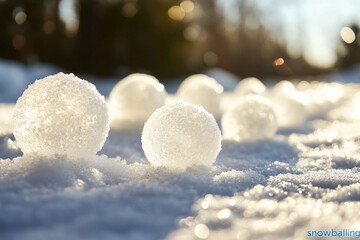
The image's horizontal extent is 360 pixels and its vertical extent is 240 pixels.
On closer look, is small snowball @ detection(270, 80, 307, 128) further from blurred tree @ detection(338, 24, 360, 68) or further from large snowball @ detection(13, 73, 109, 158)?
blurred tree @ detection(338, 24, 360, 68)

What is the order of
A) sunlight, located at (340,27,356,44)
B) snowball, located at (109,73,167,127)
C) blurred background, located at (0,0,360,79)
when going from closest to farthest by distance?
snowball, located at (109,73,167,127) < blurred background, located at (0,0,360,79) < sunlight, located at (340,27,356,44)

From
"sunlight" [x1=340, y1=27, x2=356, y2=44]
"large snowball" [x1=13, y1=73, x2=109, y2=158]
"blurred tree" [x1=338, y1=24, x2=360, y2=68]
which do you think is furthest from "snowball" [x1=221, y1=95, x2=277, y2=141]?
"blurred tree" [x1=338, y1=24, x2=360, y2=68]

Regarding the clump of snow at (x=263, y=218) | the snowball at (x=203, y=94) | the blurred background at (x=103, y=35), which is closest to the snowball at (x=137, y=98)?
the snowball at (x=203, y=94)

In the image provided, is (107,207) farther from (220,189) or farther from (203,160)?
(203,160)

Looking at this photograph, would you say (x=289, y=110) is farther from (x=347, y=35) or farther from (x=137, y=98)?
(x=347, y=35)

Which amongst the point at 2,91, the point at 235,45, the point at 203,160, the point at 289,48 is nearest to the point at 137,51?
the point at 2,91
